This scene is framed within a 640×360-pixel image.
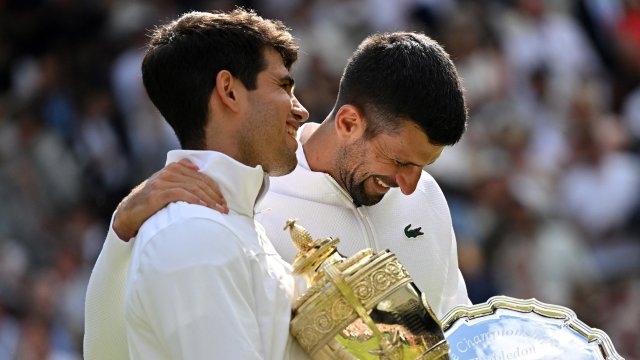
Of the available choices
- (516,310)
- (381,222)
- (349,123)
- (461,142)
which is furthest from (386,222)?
(461,142)

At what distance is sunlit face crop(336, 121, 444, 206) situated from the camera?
407 cm

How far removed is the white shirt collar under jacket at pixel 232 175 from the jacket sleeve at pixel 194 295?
178mm

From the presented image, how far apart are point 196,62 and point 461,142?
216 inches

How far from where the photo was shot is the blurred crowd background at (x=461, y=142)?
27.8 ft

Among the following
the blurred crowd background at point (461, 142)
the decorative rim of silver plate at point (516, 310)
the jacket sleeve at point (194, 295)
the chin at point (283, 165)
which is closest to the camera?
the jacket sleeve at point (194, 295)

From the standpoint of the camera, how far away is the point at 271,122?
11.4 ft

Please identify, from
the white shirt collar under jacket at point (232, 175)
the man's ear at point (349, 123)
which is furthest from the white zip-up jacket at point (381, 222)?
the white shirt collar under jacket at point (232, 175)

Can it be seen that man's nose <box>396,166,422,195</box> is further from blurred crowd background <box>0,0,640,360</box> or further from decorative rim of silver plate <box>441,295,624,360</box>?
blurred crowd background <box>0,0,640,360</box>

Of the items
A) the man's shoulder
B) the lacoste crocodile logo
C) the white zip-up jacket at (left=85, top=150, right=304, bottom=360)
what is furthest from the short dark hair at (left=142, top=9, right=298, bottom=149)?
the lacoste crocodile logo

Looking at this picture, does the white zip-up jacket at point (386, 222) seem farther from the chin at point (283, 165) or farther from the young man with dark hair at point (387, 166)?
the chin at point (283, 165)

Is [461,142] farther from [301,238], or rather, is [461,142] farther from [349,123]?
[301,238]

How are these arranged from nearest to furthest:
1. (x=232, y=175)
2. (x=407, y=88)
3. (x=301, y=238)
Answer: (x=232, y=175)
(x=301, y=238)
(x=407, y=88)

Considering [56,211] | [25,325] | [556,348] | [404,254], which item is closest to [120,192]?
[56,211]

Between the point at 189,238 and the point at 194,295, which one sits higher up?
the point at 189,238
